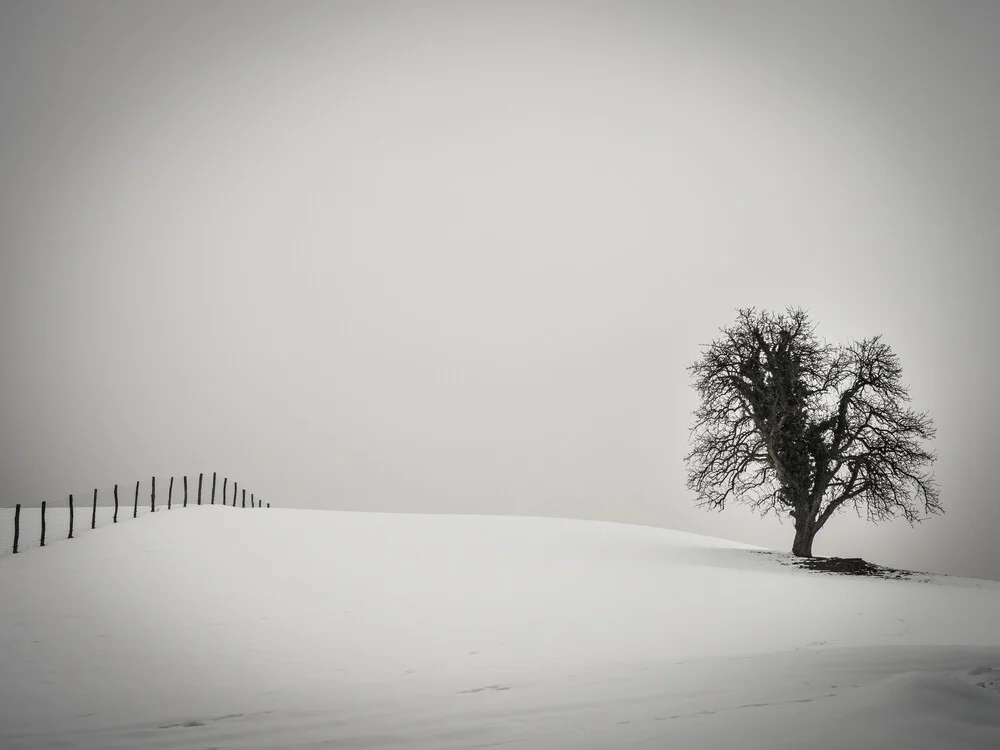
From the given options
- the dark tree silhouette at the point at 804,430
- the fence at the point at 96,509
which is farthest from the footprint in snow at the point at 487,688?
the dark tree silhouette at the point at 804,430

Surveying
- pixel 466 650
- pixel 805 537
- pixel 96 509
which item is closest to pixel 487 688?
pixel 466 650

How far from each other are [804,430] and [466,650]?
1759 cm

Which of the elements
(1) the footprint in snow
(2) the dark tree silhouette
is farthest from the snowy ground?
(2) the dark tree silhouette

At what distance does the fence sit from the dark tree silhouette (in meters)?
21.1

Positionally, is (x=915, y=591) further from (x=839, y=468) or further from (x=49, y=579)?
(x=49, y=579)

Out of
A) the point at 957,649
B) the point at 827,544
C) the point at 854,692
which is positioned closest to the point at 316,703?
→ the point at 854,692

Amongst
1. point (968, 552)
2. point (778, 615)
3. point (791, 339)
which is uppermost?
point (791, 339)

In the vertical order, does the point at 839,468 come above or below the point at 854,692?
above

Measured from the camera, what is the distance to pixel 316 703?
7.43 meters

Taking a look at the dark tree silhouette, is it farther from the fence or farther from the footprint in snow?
the fence

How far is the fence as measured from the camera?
20156mm

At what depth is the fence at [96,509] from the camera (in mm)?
20156

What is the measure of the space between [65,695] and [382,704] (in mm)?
3992

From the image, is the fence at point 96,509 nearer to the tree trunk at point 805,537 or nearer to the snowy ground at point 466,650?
the snowy ground at point 466,650
